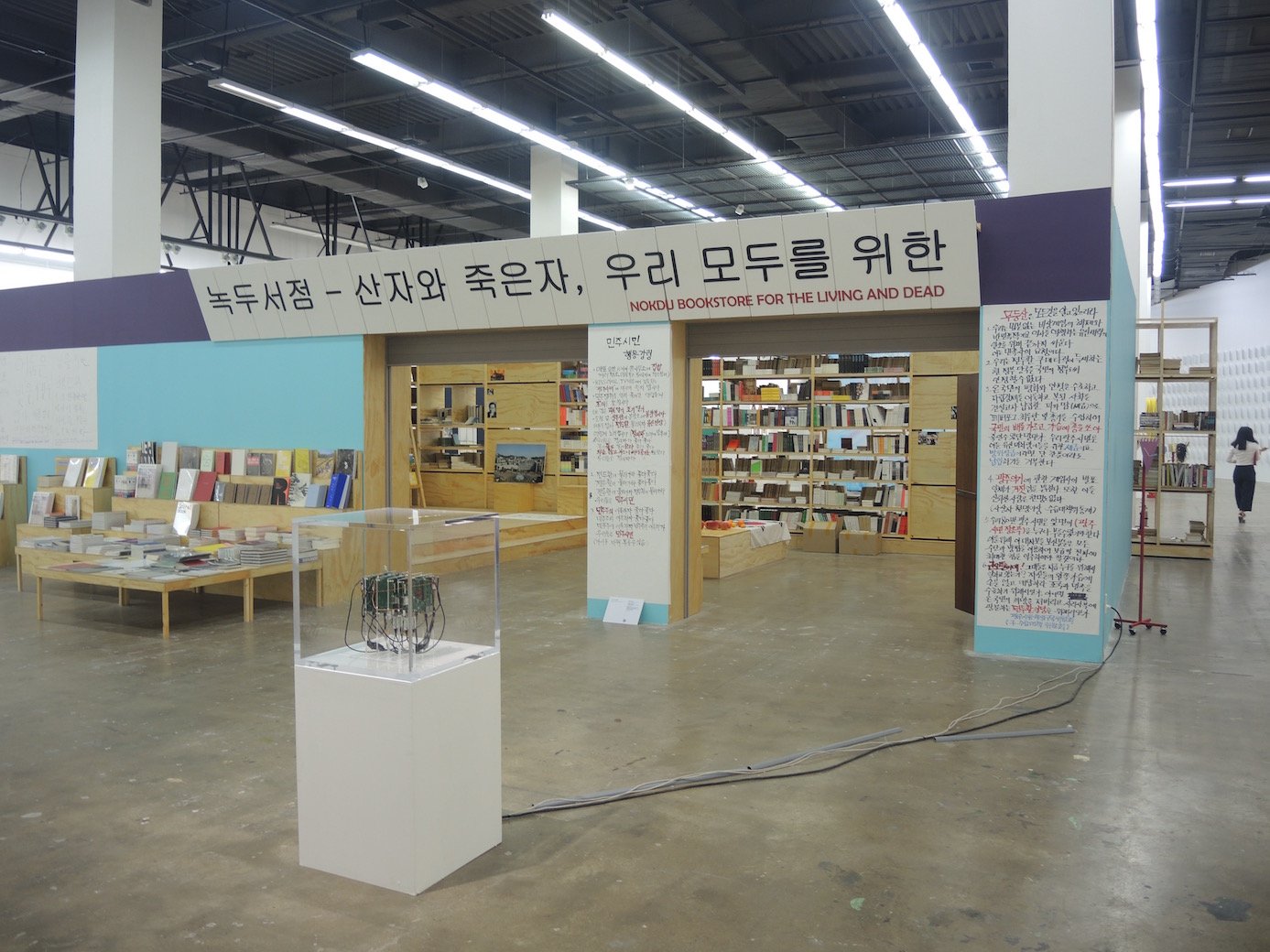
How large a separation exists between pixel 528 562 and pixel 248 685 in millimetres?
5763

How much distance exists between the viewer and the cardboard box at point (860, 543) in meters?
12.2

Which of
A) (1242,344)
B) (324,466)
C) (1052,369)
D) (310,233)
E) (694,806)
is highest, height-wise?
(310,233)

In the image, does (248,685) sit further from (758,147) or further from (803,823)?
(758,147)

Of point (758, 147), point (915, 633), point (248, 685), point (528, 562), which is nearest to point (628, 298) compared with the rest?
point (915, 633)

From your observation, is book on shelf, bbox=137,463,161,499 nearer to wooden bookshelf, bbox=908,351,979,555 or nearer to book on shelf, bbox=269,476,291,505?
book on shelf, bbox=269,476,291,505

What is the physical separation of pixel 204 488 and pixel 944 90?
325 inches

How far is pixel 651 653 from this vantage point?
22.3 feet

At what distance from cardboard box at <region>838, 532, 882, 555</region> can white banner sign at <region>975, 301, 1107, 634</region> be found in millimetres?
5524

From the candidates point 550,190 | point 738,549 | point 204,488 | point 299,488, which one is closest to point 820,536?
point 738,549

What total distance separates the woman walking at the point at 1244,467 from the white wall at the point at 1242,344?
25.9ft

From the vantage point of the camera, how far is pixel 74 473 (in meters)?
10.2

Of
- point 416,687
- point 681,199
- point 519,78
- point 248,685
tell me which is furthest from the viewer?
point 681,199

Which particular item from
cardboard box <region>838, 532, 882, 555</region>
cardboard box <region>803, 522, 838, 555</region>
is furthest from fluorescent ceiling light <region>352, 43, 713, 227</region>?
cardboard box <region>838, 532, 882, 555</region>

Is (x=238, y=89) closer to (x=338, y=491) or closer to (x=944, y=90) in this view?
(x=338, y=491)
